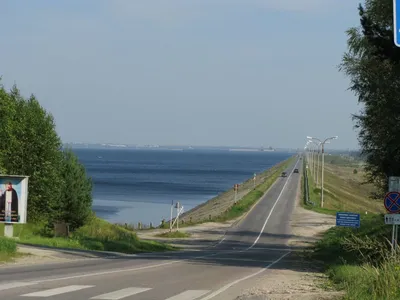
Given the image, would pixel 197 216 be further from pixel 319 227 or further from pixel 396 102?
pixel 396 102

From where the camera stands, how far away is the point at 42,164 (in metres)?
51.7

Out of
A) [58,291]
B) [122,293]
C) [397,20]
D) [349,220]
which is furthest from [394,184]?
[349,220]

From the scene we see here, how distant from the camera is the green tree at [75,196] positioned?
48906 mm

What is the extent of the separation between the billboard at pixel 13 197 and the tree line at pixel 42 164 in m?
20.4

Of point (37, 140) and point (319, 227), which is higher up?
point (37, 140)

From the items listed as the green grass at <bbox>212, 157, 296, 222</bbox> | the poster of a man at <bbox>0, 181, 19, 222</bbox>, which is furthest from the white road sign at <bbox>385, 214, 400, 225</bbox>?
the green grass at <bbox>212, 157, 296, 222</bbox>

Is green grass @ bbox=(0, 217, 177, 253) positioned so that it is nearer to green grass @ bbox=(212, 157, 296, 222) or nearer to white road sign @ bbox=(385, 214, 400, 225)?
white road sign @ bbox=(385, 214, 400, 225)

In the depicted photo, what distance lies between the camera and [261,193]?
101375 mm

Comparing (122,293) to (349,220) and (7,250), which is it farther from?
(349,220)

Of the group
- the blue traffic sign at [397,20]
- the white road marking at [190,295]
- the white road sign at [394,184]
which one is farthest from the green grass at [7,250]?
the blue traffic sign at [397,20]

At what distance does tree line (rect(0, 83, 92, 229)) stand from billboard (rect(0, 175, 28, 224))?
20.4 meters

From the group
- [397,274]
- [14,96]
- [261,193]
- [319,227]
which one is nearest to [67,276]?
[397,274]

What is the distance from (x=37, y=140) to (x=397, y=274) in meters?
43.3

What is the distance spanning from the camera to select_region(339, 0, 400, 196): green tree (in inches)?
950
